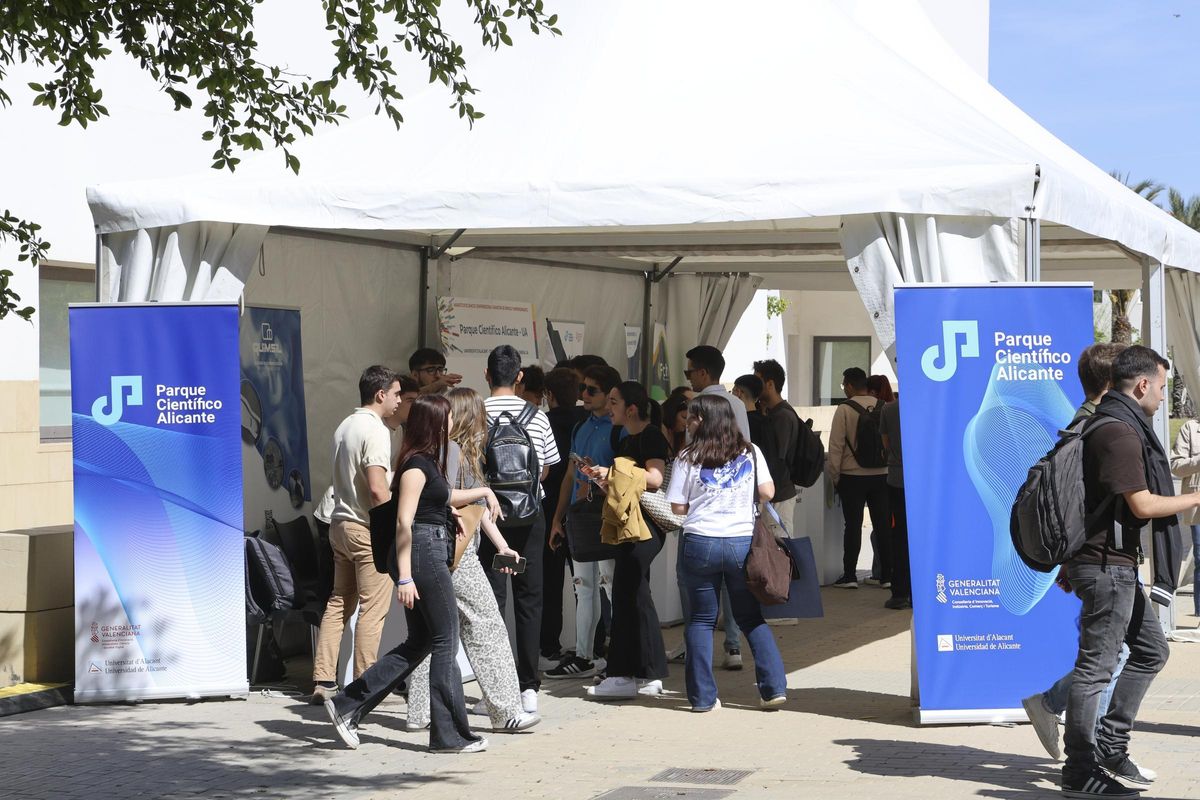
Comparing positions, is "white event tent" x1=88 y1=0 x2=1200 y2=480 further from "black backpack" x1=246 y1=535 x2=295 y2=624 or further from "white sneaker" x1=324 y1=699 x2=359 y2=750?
"white sneaker" x1=324 y1=699 x2=359 y2=750

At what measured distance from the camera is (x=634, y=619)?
8.15 meters

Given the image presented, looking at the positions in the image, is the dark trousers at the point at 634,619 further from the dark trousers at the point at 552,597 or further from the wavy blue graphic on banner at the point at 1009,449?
the wavy blue graphic on banner at the point at 1009,449

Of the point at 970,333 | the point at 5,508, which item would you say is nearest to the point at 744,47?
the point at 970,333

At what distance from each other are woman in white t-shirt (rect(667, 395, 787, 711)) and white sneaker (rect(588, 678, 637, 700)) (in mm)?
526

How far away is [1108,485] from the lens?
562cm

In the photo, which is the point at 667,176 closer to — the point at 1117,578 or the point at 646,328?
the point at 1117,578

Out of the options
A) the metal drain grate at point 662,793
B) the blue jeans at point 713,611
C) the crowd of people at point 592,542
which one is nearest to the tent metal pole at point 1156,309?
the crowd of people at point 592,542

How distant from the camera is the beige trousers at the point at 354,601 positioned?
7.90 metres

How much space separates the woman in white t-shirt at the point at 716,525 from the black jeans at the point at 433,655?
4.39ft

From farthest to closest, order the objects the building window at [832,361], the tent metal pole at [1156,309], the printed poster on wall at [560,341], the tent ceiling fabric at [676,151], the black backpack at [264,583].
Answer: the building window at [832,361] → the printed poster on wall at [560,341] → the tent metal pole at [1156,309] → the black backpack at [264,583] → the tent ceiling fabric at [676,151]

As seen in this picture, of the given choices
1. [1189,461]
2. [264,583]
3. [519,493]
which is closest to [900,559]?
[1189,461]

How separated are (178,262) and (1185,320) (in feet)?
25.1

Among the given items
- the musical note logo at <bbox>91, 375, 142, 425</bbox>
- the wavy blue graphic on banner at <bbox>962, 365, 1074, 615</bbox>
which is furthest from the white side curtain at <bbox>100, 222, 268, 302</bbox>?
the wavy blue graphic on banner at <bbox>962, 365, 1074, 615</bbox>

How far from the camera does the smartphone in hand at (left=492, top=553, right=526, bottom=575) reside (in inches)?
291
